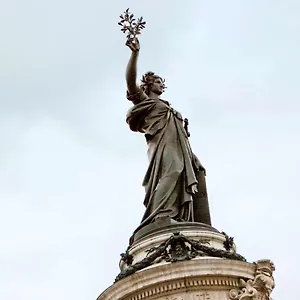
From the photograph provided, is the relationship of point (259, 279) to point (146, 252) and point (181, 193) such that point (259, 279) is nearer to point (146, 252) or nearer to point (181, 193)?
point (146, 252)

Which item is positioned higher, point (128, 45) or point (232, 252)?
point (128, 45)

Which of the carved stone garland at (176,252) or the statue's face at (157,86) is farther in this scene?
the statue's face at (157,86)

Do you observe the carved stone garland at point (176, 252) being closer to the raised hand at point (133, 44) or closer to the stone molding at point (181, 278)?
the stone molding at point (181, 278)

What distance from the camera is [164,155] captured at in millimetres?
17531

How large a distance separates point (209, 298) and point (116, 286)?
5.79 feet

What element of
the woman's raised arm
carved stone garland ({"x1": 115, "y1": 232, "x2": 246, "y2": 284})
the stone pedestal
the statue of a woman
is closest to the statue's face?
the statue of a woman

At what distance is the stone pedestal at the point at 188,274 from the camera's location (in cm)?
1398

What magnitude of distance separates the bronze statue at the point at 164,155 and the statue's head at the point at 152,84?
24mm

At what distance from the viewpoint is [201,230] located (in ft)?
50.9

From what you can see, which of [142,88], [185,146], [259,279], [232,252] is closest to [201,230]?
[232,252]

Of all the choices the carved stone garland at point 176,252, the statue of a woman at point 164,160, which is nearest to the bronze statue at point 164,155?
the statue of a woman at point 164,160

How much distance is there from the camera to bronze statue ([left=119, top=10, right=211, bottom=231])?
16734 mm

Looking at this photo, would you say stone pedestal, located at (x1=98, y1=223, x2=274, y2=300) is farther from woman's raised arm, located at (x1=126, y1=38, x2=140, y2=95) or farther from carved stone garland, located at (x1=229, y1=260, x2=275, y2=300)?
woman's raised arm, located at (x1=126, y1=38, x2=140, y2=95)

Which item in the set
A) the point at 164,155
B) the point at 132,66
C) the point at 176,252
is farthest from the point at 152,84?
the point at 176,252
